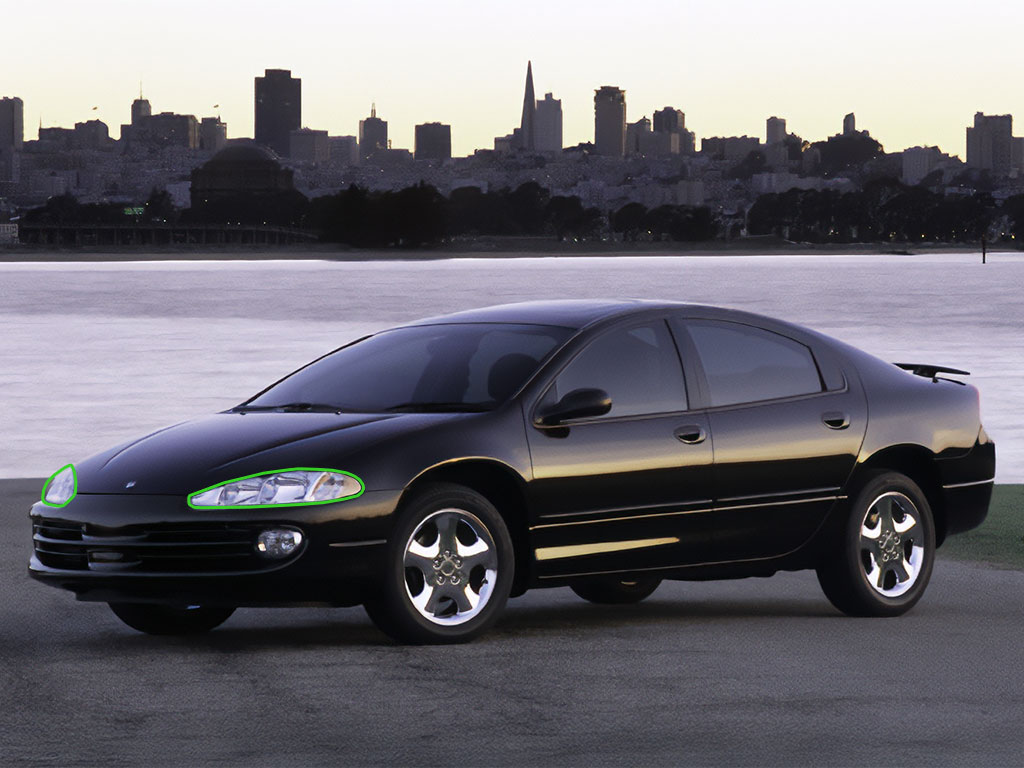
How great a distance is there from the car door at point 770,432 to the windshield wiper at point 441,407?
1079 mm

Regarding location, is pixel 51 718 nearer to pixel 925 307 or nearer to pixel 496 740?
pixel 496 740

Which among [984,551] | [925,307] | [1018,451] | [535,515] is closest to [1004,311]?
[925,307]

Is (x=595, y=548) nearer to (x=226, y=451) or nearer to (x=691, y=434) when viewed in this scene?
(x=691, y=434)

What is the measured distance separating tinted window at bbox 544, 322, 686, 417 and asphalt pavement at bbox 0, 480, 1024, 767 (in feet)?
3.28

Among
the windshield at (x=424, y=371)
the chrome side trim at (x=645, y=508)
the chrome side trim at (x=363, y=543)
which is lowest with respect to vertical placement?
the chrome side trim at (x=363, y=543)

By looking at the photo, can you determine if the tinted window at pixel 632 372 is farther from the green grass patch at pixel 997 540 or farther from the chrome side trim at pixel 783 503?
the green grass patch at pixel 997 540

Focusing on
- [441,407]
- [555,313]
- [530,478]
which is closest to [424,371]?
[441,407]

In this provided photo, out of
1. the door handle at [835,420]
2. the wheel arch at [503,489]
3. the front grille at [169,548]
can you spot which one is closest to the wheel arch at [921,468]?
the door handle at [835,420]

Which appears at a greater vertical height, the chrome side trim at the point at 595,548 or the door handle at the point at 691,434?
the door handle at the point at 691,434

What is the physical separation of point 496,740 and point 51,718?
149cm

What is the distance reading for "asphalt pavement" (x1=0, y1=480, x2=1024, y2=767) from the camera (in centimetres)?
626

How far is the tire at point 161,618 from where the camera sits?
8.59 metres

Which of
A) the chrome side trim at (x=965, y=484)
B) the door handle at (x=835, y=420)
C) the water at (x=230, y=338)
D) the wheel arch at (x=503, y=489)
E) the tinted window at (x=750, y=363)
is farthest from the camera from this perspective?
the water at (x=230, y=338)

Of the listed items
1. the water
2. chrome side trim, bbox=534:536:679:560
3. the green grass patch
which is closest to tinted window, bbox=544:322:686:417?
chrome side trim, bbox=534:536:679:560
